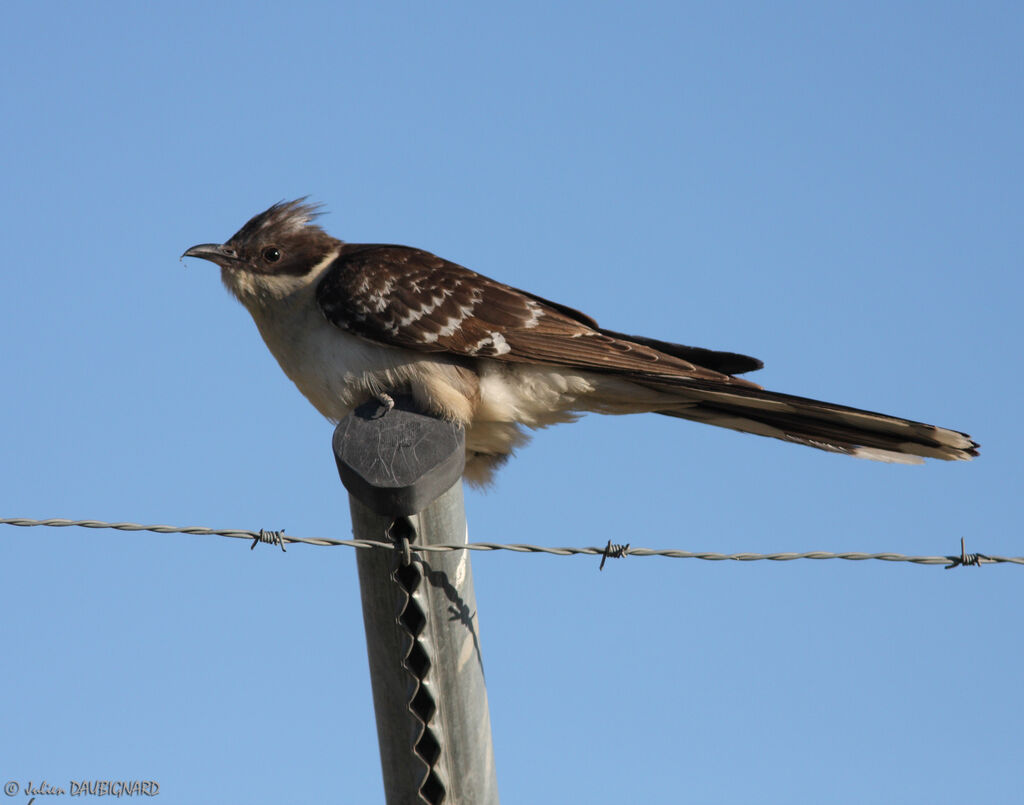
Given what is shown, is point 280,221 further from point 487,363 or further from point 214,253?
point 487,363

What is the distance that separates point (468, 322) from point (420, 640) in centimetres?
210

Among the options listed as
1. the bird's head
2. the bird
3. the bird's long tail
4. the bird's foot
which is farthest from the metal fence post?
the bird's head

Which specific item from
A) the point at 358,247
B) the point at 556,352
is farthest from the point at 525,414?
the point at 358,247

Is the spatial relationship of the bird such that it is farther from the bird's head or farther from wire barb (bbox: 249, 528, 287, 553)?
wire barb (bbox: 249, 528, 287, 553)

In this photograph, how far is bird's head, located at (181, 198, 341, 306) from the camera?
554 cm

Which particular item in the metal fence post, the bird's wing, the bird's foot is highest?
the bird's wing

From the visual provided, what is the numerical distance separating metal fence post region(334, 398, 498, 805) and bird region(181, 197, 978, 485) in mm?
1084

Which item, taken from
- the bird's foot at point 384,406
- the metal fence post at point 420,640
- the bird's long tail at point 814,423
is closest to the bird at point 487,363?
the bird's long tail at point 814,423

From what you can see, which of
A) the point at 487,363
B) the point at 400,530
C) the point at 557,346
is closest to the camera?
the point at 400,530

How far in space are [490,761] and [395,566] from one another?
68 cm

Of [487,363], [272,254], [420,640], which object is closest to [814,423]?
[487,363]

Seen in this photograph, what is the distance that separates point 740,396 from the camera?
4938 mm

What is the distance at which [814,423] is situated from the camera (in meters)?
4.84

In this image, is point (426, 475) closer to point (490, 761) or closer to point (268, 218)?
point (490, 761)
